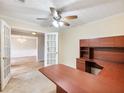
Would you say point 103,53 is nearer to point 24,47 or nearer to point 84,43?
point 84,43

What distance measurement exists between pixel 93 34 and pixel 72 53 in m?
1.65

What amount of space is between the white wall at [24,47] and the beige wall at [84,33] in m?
4.66

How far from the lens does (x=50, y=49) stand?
19.0 feet

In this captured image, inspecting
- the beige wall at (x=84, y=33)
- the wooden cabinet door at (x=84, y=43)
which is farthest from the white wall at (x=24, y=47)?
the wooden cabinet door at (x=84, y=43)

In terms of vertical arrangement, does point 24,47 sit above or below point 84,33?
below

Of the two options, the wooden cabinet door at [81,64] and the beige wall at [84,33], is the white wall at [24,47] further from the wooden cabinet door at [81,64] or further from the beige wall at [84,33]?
the wooden cabinet door at [81,64]

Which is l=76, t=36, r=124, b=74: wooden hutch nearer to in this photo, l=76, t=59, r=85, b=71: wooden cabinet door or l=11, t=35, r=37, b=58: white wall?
l=76, t=59, r=85, b=71: wooden cabinet door

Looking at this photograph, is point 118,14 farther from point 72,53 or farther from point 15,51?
point 15,51

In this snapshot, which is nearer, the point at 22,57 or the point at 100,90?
the point at 100,90

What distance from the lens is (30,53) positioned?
10.5 meters

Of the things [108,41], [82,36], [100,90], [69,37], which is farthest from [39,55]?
[100,90]

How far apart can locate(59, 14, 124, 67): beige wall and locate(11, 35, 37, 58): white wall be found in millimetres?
4655

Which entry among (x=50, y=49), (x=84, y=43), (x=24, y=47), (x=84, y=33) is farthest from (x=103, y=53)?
(x=24, y=47)

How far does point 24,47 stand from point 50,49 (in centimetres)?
521
